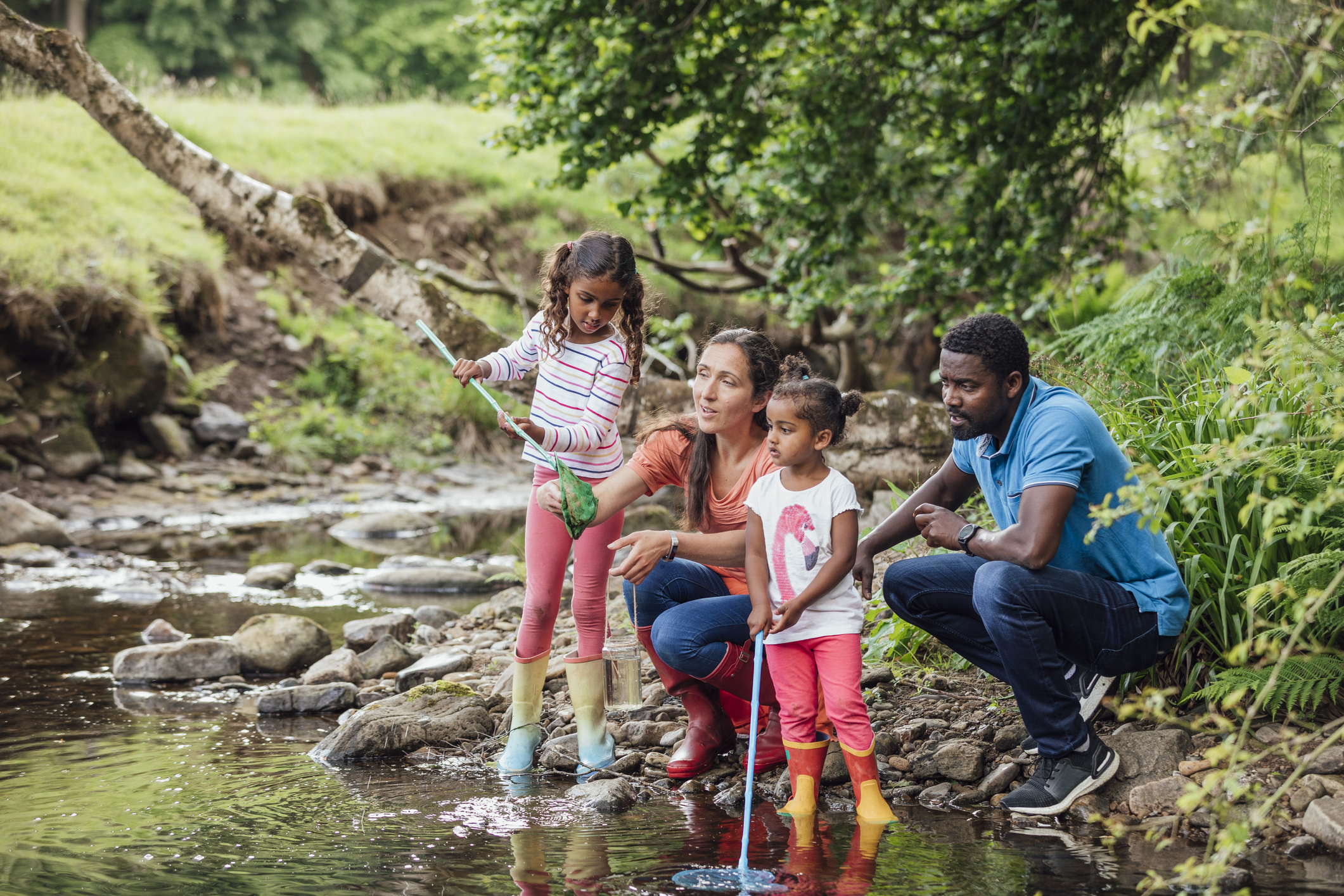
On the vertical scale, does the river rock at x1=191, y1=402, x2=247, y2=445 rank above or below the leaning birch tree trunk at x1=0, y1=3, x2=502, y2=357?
below

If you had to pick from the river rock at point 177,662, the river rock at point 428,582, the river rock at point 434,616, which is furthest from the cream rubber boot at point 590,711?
the river rock at point 428,582

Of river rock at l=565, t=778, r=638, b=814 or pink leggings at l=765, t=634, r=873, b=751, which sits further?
river rock at l=565, t=778, r=638, b=814

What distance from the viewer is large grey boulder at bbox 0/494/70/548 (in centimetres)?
812

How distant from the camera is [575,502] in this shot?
3346mm

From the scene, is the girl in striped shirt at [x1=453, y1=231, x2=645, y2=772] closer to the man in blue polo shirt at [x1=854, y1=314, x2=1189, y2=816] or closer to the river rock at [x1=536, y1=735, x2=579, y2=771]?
the river rock at [x1=536, y1=735, x2=579, y2=771]

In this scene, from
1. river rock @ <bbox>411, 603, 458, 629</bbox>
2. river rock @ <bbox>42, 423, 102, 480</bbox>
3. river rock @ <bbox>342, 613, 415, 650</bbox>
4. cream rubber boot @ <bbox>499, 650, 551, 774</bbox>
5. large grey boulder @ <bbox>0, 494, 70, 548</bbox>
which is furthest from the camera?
river rock @ <bbox>42, 423, 102, 480</bbox>

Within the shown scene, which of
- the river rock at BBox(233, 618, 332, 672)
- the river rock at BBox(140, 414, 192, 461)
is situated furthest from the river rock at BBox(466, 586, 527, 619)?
the river rock at BBox(140, 414, 192, 461)

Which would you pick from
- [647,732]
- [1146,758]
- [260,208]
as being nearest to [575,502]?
[647,732]

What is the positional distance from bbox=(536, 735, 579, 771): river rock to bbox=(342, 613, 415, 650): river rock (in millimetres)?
1841

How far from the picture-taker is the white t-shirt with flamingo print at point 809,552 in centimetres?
309

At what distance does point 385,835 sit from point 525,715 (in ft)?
2.64

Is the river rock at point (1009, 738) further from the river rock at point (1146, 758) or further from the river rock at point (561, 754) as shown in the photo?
the river rock at point (561, 754)

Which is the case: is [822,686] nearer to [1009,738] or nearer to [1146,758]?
[1009,738]

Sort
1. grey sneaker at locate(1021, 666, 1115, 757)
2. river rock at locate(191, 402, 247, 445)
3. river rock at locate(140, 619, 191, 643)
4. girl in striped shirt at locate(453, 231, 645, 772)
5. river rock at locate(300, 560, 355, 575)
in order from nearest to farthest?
grey sneaker at locate(1021, 666, 1115, 757) → girl in striped shirt at locate(453, 231, 645, 772) → river rock at locate(140, 619, 191, 643) → river rock at locate(300, 560, 355, 575) → river rock at locate(191, 402, 247, 445)
